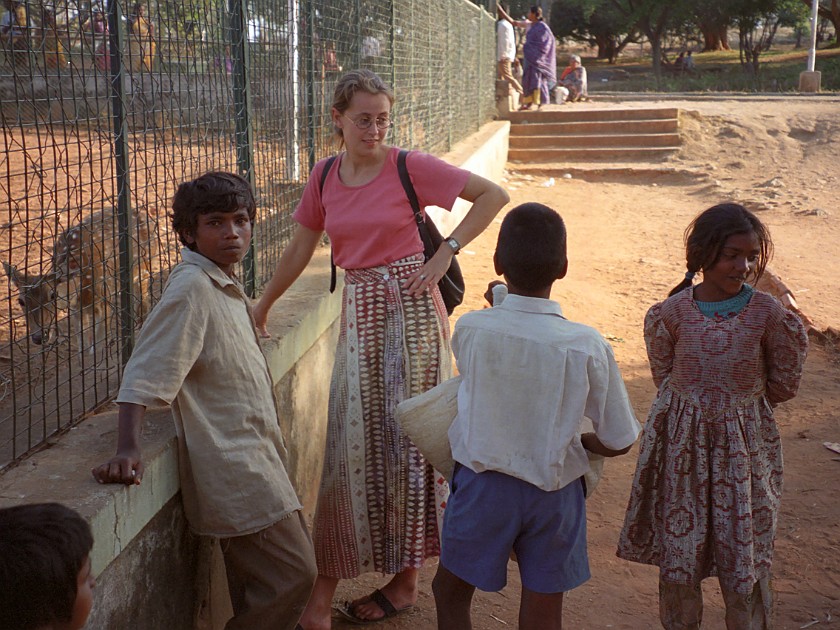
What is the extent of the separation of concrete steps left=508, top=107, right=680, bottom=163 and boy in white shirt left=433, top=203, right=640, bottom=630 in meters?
13.7

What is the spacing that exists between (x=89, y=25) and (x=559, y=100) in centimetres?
1854

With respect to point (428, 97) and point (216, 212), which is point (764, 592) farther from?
point (428, 97)

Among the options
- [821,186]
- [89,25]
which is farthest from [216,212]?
[821,186]

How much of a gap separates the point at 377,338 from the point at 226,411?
937mm

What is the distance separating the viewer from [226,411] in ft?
7.93

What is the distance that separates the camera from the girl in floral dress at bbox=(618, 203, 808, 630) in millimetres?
2791

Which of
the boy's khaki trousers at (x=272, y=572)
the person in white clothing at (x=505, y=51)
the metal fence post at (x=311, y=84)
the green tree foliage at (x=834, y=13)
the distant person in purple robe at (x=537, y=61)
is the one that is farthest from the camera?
the green tree foliage at (x=834, y=13)

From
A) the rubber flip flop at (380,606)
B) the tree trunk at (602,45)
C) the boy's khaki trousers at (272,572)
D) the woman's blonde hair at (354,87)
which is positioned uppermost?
the tree trunk at (602,45)

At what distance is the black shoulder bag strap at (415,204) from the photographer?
10.4ft

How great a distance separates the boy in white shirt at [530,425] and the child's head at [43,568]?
1146 mm

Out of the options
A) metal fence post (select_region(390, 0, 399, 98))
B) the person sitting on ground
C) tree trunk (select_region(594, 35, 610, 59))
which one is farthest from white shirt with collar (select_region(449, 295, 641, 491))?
tree trunk (select_region(594, 35, 610, 59))

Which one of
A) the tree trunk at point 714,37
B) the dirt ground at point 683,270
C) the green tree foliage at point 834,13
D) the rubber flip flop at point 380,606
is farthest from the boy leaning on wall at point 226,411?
the tree trunk at point 714,37

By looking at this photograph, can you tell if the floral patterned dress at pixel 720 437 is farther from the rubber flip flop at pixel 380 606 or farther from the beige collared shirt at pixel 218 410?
the beige collared shirt at pixel 218 410

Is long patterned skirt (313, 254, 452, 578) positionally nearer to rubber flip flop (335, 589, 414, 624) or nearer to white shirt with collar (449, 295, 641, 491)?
rubber flip flop (335, 589, 414, 624)
